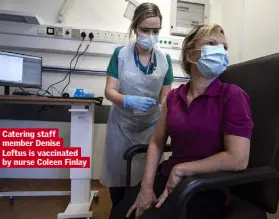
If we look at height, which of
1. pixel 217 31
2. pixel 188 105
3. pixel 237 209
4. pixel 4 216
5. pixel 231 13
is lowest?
pixel 4 216

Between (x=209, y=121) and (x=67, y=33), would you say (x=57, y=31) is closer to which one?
(x=67, y=33)

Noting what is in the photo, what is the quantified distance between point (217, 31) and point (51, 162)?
5.21 ft

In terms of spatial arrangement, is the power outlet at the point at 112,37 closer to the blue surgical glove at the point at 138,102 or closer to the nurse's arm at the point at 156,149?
the blue surgical glove at the point at 138,102

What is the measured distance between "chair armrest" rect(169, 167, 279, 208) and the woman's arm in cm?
5

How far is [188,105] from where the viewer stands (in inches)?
33.9

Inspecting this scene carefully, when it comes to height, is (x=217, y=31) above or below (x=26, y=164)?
above

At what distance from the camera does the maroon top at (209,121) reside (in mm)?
737

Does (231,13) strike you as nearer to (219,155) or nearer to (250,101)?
(250,101)

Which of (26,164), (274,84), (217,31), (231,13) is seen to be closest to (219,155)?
(274,84)

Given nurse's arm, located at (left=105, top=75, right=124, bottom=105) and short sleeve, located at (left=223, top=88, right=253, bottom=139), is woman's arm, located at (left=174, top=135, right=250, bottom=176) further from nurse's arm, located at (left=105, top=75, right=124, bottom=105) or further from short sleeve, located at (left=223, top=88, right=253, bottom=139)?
nurse's arm, located at (left=105, top=75, right=124, bottom=105)

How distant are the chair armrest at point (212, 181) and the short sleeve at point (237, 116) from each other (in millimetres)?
126

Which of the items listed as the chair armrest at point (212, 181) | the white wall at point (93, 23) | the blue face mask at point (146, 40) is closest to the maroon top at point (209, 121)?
the chair armrest at point (212, 181)

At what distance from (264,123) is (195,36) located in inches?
16.6

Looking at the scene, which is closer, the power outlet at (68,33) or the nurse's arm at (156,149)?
the nurse's arm at (156,149)
